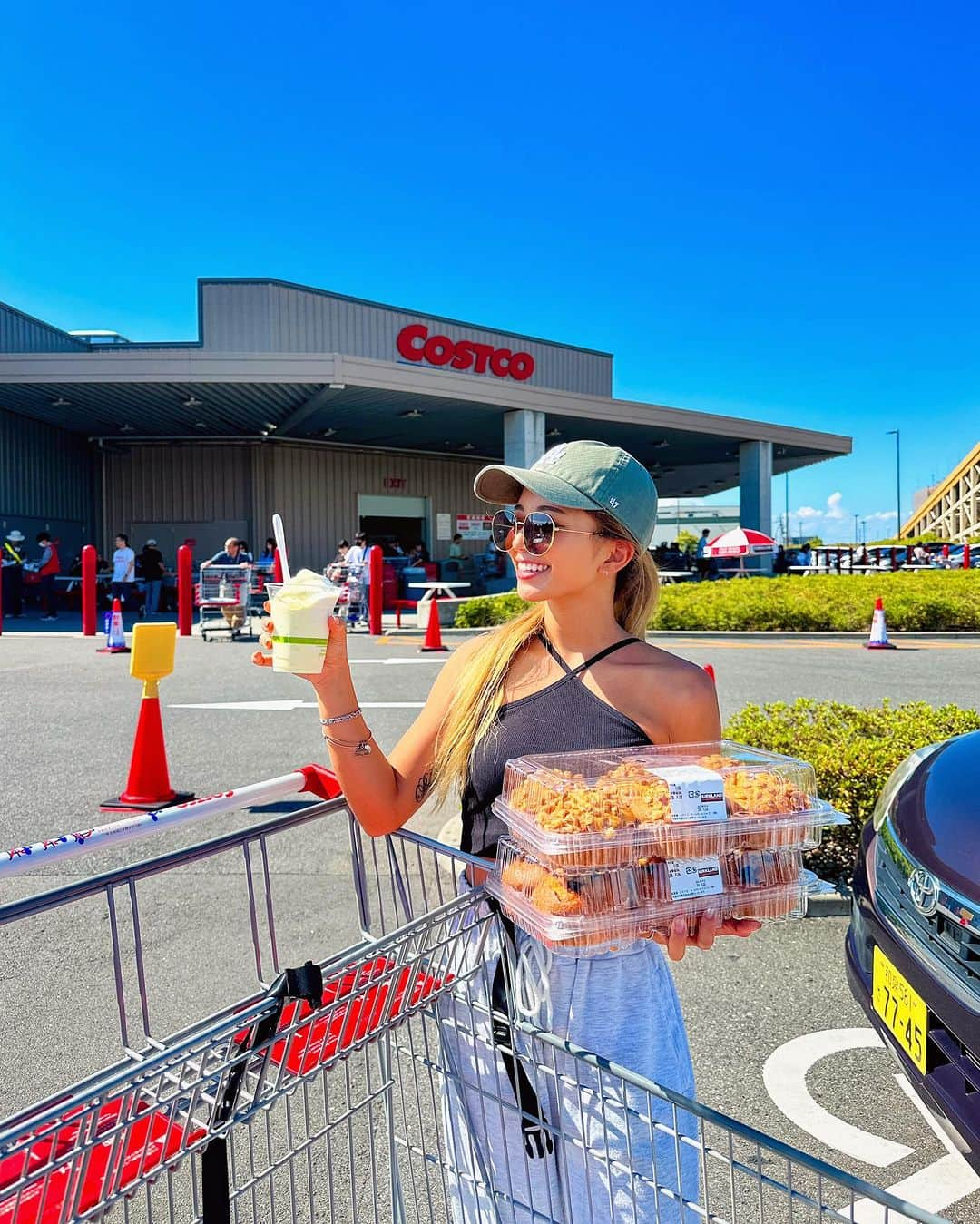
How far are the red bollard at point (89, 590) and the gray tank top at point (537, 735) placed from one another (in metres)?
15.0

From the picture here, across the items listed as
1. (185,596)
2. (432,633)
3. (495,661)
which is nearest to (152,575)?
(185,596)

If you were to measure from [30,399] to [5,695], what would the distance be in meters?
14.8

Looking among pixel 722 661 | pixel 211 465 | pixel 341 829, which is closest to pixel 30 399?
pixel 211 465

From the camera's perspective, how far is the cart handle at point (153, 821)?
1654mm

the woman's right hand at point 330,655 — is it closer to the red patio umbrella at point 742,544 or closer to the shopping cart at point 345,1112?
the shopping cart at point 345,1112

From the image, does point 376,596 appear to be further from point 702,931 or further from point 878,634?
point 702,931

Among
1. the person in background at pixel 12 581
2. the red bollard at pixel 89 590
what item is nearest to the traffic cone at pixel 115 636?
the red bollard at pixel 89 590

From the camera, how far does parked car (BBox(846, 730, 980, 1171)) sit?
2146 mm

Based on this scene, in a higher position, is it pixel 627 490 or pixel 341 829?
pixel 627 490

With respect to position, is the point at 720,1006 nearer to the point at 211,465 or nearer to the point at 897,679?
the point at 897,679

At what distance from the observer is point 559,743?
6.18 feet

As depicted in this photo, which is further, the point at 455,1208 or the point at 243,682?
the point at 243,682

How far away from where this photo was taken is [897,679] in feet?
35.0

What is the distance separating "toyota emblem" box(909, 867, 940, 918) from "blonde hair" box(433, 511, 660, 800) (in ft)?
3.61
